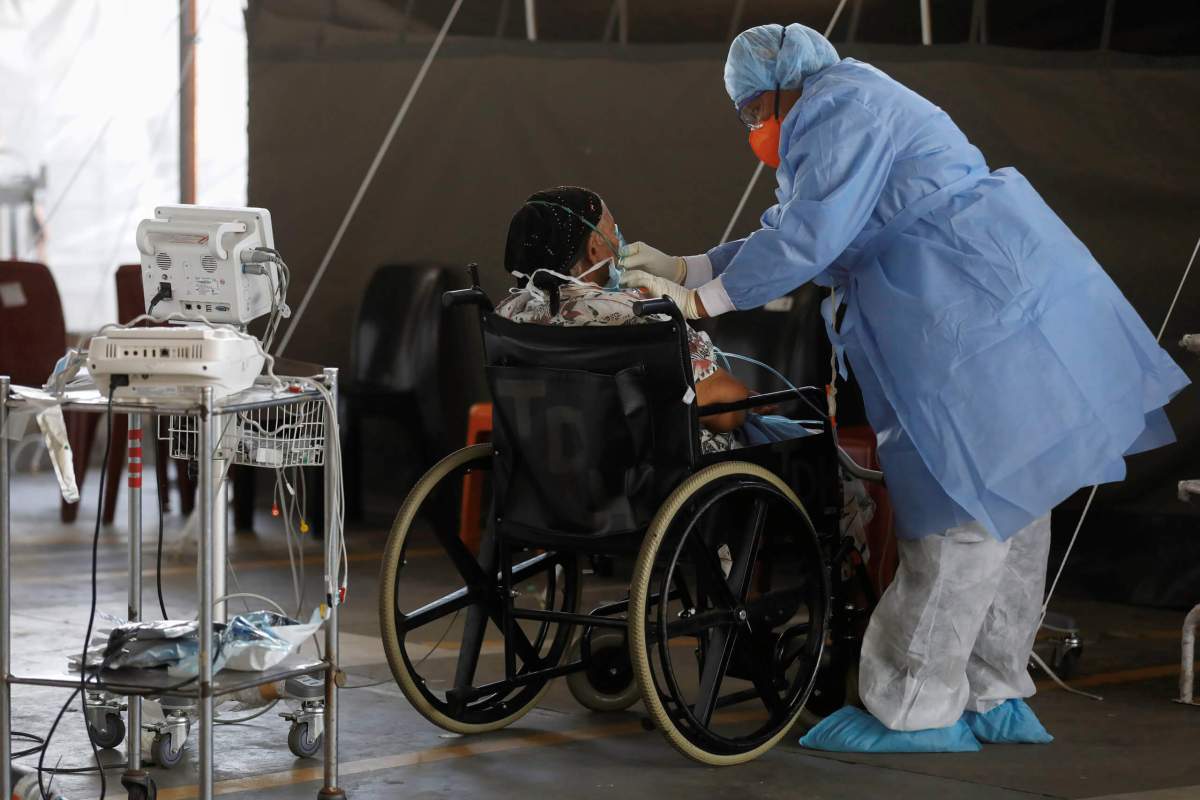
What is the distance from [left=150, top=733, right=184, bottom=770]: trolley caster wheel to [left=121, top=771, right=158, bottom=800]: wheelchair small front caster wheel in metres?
0.29

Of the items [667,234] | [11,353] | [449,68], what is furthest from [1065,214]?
[11,353]

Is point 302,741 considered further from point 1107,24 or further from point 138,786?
point 1107,24

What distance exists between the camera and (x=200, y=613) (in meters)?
2.40

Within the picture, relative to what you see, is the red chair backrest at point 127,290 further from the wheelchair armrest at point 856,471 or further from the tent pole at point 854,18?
the wheelchair armrest at point 856,471

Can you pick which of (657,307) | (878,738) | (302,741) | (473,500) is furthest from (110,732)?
(473,500)

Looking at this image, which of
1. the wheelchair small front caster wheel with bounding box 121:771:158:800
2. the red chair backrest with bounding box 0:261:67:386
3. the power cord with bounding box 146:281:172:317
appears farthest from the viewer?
the red chair backrest with bounding box 0:261:67:386

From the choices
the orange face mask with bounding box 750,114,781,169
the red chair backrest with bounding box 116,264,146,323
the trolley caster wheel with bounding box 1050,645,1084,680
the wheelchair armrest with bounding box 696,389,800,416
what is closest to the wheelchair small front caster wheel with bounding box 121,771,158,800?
the wheelchair armrest with bounding box 696,389,800,416

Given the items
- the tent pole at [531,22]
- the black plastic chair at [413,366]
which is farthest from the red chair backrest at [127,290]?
the tent pole at [531,22]

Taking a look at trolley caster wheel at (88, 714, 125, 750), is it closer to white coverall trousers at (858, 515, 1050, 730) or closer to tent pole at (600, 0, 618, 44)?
white coverall trousers at (858, 515, 1050, 730)

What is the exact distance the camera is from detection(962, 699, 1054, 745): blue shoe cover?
312cm

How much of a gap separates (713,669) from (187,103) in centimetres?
522

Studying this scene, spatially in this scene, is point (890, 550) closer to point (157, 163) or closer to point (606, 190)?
point (606, 190)

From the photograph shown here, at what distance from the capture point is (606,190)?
5.54 metres

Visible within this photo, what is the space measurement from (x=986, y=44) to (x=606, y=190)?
1393 mm
